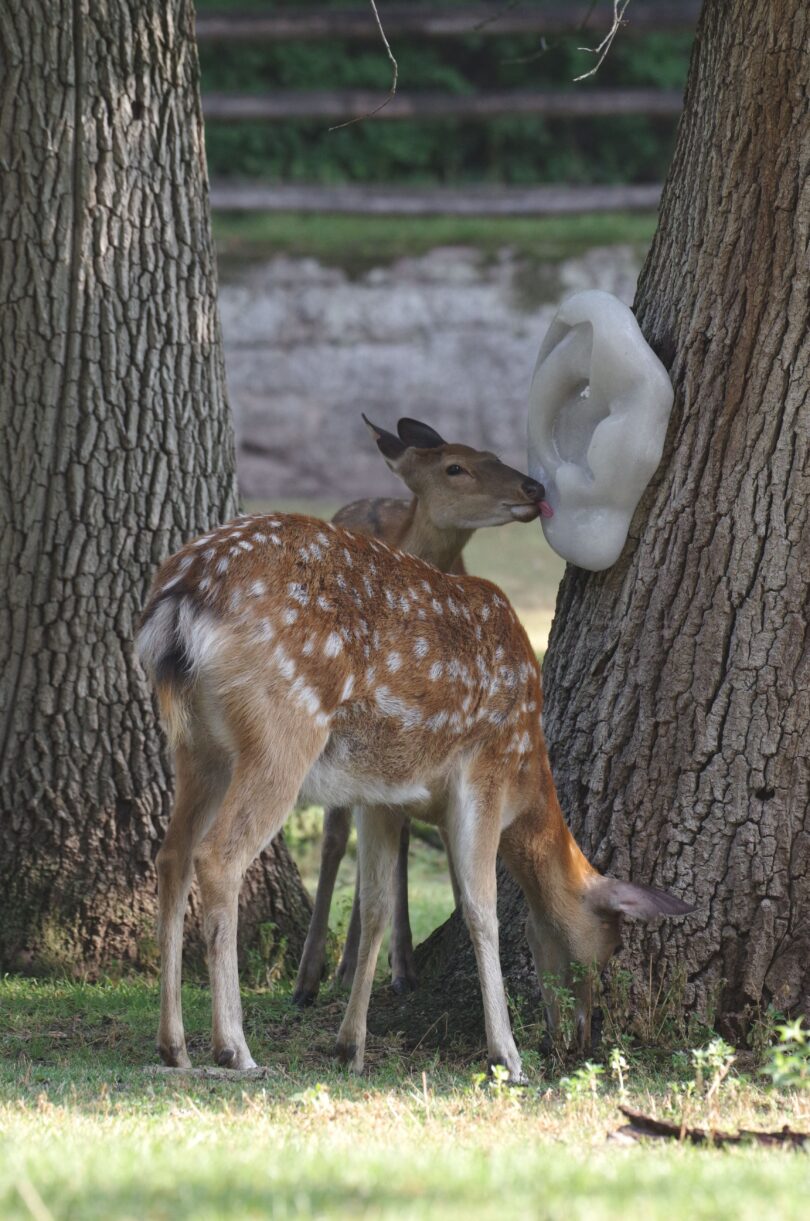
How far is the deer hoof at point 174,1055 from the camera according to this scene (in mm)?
4898

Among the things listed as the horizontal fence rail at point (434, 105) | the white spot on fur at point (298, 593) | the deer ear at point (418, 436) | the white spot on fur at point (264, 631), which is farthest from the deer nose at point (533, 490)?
the horizontal fence rail at point (434, 105)

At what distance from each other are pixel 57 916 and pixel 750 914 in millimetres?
2455

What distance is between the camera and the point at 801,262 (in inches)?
197

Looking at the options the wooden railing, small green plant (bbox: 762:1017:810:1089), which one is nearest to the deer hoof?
small green plant (bbox: 762:1017:810:1089)

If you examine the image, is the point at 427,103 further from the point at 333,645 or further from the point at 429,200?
the point at 333,645

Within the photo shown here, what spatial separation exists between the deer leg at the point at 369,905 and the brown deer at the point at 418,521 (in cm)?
45

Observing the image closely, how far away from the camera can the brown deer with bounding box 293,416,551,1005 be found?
6.04 metres

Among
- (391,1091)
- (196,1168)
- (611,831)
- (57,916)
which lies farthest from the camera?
(57,916)

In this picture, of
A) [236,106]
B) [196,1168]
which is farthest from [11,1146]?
[236,106]

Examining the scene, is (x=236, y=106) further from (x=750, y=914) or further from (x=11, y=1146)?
(x=11, y=1146)

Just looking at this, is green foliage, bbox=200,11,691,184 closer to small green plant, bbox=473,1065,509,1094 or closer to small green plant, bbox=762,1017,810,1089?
small green plant, bbox=473,1065,509,1094

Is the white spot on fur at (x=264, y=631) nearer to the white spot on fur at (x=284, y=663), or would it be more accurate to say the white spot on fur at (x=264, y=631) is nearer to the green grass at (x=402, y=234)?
the white spot on fur at (x=284, y=663)

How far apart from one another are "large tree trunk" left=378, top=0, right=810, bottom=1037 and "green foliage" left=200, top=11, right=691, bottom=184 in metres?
12.4

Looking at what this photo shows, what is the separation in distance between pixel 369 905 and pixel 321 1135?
4.70ft
